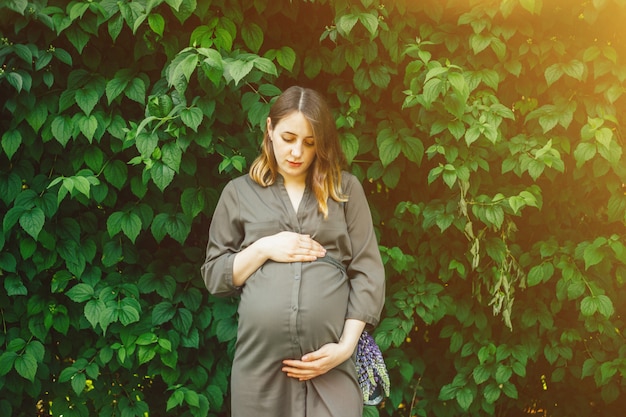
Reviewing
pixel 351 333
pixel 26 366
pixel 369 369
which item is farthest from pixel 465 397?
pixel 26 366

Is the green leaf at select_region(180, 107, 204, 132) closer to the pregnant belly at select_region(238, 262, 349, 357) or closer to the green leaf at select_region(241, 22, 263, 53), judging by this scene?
the green leaf at select_region(241, 22, 263, 53)

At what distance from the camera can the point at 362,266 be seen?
2.58 metres

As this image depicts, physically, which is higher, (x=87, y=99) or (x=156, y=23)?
(x=156, y=23)

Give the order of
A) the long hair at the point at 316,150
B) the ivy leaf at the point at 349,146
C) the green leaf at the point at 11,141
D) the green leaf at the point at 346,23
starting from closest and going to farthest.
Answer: the long hair at the point at 316,150
the green leaf at the point at 346,23
the green leaf at the point at 11,141
the ivy leaf at the point at 349,146

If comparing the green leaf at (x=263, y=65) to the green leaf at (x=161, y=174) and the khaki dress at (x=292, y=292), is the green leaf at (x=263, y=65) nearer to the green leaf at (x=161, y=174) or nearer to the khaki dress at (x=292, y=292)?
the khaki dress at (x=292, y=292)

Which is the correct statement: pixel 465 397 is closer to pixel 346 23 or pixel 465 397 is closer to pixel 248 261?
pixel 248 261

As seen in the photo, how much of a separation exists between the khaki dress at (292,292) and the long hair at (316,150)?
1.5 inches

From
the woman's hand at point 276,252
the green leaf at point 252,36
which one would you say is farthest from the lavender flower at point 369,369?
the green leaf at point 252,36

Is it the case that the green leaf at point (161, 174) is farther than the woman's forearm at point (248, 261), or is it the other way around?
the green leaf at point (161, 174)

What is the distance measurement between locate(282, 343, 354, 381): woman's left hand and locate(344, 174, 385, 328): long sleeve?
Answer: 0.15 metres

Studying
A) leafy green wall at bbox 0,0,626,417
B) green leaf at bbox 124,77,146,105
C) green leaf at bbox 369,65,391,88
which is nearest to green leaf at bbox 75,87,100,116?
leafy green wall at bbox 0,0,626,417

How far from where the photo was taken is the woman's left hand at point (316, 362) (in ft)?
7.88

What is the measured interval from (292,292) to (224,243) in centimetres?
36

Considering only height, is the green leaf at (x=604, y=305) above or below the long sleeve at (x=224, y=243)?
below
